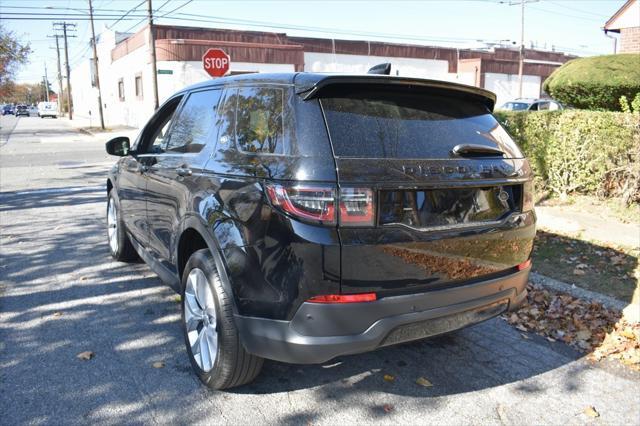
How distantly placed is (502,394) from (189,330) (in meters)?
2.00

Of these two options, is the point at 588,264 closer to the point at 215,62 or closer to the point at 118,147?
the point at 118,147

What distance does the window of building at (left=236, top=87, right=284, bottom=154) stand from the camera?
2957mm

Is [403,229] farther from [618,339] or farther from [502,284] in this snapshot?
[618,339]

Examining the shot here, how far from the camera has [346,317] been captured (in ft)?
8.74

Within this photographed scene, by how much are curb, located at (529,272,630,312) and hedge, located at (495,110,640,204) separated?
3074 millimetres

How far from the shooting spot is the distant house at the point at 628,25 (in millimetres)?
13781

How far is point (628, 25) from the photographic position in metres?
14.0

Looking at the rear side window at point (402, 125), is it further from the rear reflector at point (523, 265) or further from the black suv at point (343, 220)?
the rear reflector at point (523, 265)

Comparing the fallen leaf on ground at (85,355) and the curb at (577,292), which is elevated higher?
the curb at (577,292)

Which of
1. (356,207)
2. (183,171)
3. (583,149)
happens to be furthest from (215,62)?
(356,207)

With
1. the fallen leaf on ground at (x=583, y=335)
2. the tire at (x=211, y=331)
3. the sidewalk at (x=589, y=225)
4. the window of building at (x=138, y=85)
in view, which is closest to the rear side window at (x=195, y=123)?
the tire at (x=211, y=331)

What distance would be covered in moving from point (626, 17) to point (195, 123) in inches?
551

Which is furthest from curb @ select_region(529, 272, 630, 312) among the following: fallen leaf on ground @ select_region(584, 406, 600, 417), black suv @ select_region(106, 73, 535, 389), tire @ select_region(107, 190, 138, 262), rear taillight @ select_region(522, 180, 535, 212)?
tire @ select_region(107, 190, 138, 262)

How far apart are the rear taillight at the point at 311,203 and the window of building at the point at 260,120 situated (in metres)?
0.30
